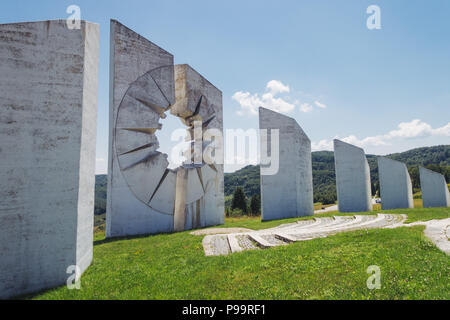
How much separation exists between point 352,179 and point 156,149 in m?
14.5

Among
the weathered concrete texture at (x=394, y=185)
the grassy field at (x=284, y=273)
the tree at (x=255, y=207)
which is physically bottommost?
the tree at (x=255, y=207)

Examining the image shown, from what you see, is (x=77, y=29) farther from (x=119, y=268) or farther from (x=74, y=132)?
(x=119, y=268)

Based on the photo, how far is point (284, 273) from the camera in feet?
14.7

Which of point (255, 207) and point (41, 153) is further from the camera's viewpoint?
point (255, 207)

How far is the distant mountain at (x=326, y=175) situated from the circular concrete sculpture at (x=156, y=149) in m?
36.1

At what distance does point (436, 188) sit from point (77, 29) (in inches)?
970

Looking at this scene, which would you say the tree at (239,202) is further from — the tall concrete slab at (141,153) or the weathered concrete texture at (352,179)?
the tall concrete slab at (141,153)

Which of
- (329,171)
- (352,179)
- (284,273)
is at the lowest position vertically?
(284,273)

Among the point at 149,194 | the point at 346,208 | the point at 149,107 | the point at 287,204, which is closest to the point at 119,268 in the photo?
the point at 149,194

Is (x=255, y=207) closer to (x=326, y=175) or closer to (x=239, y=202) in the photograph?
(x=239, y=202)

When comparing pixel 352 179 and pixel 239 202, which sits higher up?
pixel 352 179

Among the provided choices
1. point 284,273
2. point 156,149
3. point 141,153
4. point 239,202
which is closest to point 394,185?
point 239,202

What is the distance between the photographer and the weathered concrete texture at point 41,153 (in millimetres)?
4281

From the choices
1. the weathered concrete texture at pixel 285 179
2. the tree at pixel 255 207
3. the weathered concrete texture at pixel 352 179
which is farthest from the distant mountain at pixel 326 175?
the weathered concrete texture at pixel 285 179
